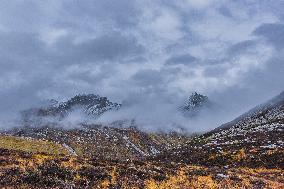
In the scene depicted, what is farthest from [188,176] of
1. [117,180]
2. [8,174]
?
[8,174]

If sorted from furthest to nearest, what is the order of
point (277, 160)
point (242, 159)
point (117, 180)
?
point (242, 159)
point (277, 160)
point (117, 180)

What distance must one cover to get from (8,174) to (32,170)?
2.02 meters

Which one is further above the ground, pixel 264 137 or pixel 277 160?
pixel 264 137

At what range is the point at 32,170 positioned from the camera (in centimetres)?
3584

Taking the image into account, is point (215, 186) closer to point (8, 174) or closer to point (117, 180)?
point (117, 180)

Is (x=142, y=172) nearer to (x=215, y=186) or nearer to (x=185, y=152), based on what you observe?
(x=215, y=186)

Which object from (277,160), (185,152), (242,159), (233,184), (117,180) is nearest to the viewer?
(117,180)

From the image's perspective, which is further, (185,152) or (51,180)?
(185,152)

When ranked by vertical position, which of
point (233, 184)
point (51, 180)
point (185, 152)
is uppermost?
point (185, 152)

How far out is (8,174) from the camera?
34688 millimetres

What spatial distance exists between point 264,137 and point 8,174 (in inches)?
2569

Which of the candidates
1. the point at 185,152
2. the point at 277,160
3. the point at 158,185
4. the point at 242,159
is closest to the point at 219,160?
the point at 242,159

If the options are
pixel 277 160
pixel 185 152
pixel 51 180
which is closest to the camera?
pixel 51 180

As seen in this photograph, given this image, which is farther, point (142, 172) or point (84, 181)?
point (142, 172)
